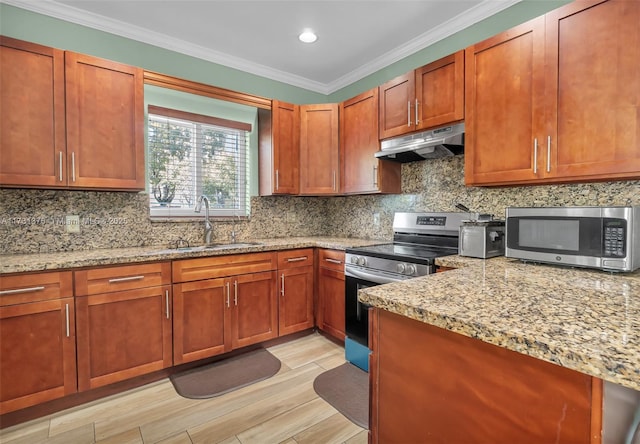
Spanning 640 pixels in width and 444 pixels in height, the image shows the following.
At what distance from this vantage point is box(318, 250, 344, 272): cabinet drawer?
2.72 m

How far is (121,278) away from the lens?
2.04 m

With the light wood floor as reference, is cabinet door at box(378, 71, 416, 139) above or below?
above

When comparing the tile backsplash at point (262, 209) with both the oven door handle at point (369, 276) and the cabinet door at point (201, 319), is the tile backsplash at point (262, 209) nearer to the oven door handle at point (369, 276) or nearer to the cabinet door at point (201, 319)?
the cabinet door at point (201, 319)

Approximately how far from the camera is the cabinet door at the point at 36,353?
1719 mm

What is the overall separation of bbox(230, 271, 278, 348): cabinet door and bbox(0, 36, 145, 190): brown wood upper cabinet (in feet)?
3.66

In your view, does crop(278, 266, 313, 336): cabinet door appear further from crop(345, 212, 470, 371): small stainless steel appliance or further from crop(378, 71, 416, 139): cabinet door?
crop(378, 71, 416, 139): cabinet door

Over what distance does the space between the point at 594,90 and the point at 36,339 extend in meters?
3.33

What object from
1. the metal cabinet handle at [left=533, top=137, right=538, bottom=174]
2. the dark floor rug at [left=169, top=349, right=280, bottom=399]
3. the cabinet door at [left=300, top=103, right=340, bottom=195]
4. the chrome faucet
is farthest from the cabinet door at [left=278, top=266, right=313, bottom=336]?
the metal cabinet handle at [left=533, top=137, right=538, bottom=174]

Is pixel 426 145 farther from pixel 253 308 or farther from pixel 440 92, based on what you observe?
pixel 253 308

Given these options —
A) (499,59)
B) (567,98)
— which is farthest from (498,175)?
(499,59)

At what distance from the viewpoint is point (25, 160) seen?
6.37 feet

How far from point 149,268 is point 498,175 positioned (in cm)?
240

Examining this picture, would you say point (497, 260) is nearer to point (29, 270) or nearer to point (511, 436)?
point (511, 436)

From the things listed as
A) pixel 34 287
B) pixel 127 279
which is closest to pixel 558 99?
pixel 127 279
